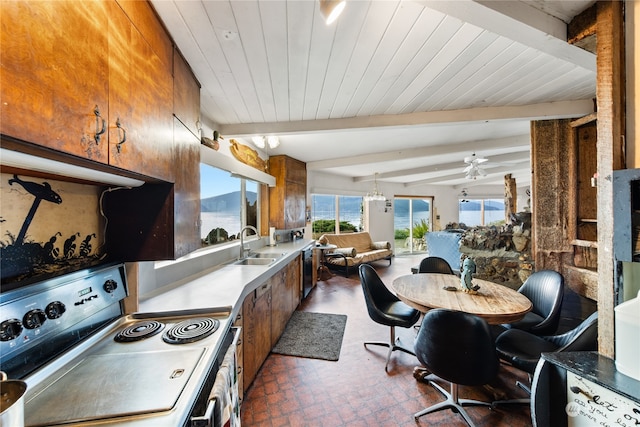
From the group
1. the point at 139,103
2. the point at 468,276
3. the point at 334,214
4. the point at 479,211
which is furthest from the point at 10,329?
the point at 479,211

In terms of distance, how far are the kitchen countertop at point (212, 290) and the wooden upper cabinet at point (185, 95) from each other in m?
1.11

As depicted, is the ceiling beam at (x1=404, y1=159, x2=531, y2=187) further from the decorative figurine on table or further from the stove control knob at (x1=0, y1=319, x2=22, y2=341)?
the stove control knob at (x1=0, y1=319, x2=22, y2=341)

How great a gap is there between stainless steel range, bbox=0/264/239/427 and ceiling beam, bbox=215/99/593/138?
1.92 metres

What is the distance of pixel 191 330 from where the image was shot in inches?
47.4

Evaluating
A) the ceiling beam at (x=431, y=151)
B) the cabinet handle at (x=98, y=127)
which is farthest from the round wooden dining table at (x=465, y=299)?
the ceiling beam at (x=431, y=151)

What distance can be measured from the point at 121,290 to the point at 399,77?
219 centimetres

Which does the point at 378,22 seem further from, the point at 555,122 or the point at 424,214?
the point at 424,214

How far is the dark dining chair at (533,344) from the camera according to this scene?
56.8 inches

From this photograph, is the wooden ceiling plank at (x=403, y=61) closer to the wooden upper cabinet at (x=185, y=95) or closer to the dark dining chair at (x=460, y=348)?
the wooden upper cabinet at (x=185, y=95)

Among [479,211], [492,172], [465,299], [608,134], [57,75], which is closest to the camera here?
[57,75]

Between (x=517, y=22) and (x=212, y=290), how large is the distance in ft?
7.67

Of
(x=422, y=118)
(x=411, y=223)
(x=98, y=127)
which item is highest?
(x=422, y=118)

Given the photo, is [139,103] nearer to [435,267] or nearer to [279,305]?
[279,305]

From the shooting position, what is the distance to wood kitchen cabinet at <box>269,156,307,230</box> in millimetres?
4109
